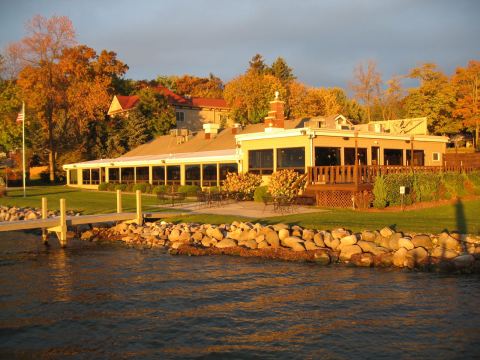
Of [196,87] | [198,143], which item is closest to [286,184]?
[198,143]

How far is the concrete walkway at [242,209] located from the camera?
862 inches

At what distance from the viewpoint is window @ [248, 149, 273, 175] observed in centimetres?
2850

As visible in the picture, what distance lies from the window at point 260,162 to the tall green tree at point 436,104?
91.2 feet

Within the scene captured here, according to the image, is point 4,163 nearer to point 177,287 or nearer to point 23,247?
point 23,247

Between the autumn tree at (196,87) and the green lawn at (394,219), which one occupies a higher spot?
the autumn tree at (196,87)

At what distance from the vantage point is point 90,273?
14.4m

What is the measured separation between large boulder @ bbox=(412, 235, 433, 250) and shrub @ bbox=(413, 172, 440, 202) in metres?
8.35

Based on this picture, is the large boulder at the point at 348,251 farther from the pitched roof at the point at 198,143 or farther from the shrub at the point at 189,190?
the pitched roof at the point at 198,143

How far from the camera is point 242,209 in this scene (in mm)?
23875

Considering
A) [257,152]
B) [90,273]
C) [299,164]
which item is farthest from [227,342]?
[257,152]

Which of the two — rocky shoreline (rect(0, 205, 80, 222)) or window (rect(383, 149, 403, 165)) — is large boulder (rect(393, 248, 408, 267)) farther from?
rocky shoreline (rect(0, 205, 80, 222))

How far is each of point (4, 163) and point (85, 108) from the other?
724 inches

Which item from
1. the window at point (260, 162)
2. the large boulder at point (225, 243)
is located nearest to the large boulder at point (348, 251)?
the large boulder at point (225, 243)

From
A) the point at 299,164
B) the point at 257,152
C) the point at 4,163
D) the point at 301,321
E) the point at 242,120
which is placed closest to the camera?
the point at 301,321
